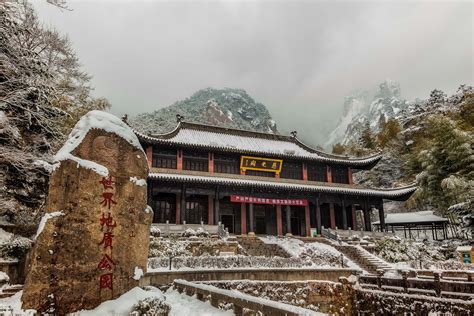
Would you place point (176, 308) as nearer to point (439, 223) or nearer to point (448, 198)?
point (448, 198)

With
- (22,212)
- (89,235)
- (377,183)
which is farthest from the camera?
(377,183)

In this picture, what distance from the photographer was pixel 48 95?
1229 cm

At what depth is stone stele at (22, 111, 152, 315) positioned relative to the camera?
581cm

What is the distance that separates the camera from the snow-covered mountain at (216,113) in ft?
288

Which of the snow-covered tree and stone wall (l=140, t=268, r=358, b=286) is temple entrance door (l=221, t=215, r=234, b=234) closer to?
stone wall (l=140, t=268, r=358, b=286)

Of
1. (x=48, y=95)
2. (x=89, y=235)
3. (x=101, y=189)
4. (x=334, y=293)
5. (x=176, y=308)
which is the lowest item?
(x=334, y=293)

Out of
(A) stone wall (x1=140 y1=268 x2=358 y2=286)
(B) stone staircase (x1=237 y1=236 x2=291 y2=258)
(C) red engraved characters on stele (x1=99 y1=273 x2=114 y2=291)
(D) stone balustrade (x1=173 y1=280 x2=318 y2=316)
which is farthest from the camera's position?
(B) stone staircase (x1=237 y1=236 x2=291 y2=258)

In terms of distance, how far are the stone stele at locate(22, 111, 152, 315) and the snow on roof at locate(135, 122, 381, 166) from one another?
64.0ft

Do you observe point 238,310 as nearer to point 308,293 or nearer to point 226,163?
point 308,293

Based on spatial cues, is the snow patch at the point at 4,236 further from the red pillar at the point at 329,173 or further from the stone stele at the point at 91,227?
the red pillar at the point at 329,173

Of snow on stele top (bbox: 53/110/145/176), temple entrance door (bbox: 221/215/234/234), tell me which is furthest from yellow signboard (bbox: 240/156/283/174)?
snow on stele top (bbox: 53/110/145/176)

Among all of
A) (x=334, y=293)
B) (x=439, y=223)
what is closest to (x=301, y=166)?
(x=334, y=293)

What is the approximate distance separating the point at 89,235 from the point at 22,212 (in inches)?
440

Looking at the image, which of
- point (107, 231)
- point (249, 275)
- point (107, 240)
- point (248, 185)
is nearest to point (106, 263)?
point (107, 240)
